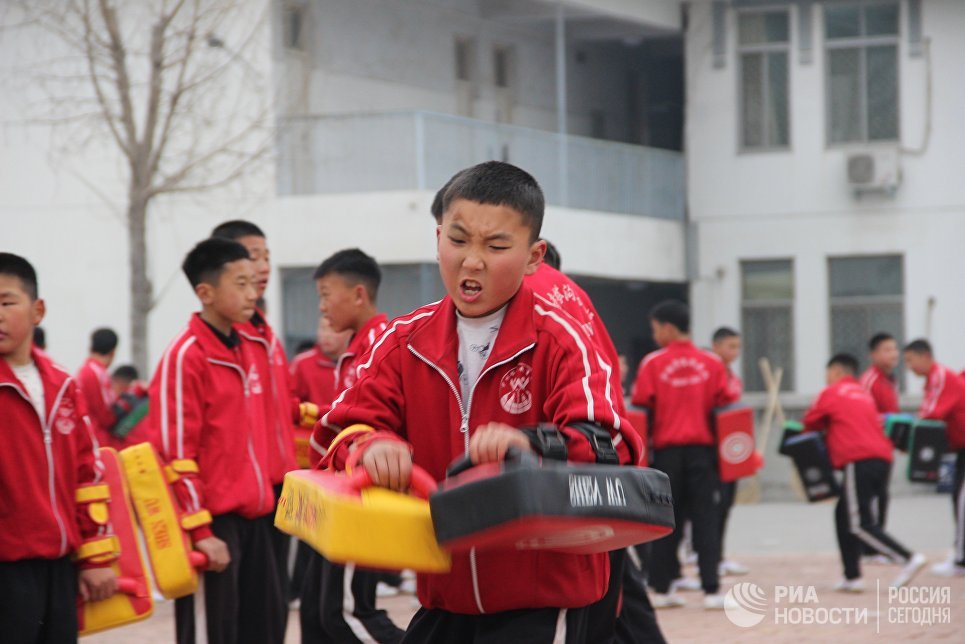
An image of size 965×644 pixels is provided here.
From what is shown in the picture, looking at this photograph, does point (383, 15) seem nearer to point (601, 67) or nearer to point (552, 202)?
point (552, 202)

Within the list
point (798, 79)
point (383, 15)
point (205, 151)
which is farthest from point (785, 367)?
point (205, 151)

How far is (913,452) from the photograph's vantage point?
511 inches

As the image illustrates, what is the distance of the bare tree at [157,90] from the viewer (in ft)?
52.5

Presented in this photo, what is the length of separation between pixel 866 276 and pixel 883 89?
2.93 meters

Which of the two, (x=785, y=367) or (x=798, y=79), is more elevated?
(x=798, y=79)

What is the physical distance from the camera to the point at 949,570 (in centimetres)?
1224

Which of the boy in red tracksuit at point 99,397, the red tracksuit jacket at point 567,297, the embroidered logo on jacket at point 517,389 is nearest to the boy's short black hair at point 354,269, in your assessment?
the red tracksuit jacket at point 567,297

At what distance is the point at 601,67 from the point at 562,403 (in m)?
24.1

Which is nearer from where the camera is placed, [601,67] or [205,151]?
[205,151]

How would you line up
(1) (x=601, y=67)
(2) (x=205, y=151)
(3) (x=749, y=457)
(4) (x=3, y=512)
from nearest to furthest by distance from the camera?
(4) (x=3, y=512)
(3) (x=749, y=457)
(2) (x=205, y=151)
(1) (x=601, y=67)

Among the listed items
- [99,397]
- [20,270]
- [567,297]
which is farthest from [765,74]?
[20,270]

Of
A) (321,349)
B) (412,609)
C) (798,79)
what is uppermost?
(798,79)

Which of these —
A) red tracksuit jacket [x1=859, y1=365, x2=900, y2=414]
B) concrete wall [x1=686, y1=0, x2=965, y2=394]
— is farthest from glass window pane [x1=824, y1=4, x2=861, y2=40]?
red tracksuit jacket [x1=859, y1=365, x2=900, y2=414]

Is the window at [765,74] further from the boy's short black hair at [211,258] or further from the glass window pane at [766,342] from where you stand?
the boy's short black hair at [211,258]
